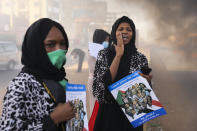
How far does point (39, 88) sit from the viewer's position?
1286 millimetres

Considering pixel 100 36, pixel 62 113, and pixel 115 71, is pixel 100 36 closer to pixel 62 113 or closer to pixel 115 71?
pixel 115 71

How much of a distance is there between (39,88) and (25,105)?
0.11 metres

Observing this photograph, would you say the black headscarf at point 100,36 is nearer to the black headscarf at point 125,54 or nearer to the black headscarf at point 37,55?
the black headscarf at point 125,54

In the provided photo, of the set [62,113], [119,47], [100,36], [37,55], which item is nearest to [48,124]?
[62,113]

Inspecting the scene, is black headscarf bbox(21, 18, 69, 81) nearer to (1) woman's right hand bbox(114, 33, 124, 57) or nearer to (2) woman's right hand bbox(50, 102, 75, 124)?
(2) woman's right hand bbox(50, 102, 75, 124)

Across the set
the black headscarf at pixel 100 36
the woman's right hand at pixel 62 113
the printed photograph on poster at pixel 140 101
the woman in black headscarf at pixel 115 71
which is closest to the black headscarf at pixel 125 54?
the woman in black headscarf at pixel 115 71

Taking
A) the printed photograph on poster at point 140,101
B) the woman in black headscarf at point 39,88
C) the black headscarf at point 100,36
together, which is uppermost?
the black headscarf at point 100,36

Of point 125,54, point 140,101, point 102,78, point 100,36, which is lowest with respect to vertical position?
point 140,101

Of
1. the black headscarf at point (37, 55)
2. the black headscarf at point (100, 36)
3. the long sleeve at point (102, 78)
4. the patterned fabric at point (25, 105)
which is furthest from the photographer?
the black headscarf at point (100, 36)

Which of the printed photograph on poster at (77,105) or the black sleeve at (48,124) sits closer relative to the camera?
the black sleeve at (48,124)

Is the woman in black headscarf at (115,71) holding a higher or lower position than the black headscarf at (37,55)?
lower

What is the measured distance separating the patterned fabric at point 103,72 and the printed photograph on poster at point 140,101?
9.0 inches

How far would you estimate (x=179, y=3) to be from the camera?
67.8ft

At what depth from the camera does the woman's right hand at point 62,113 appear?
4.18 ft
